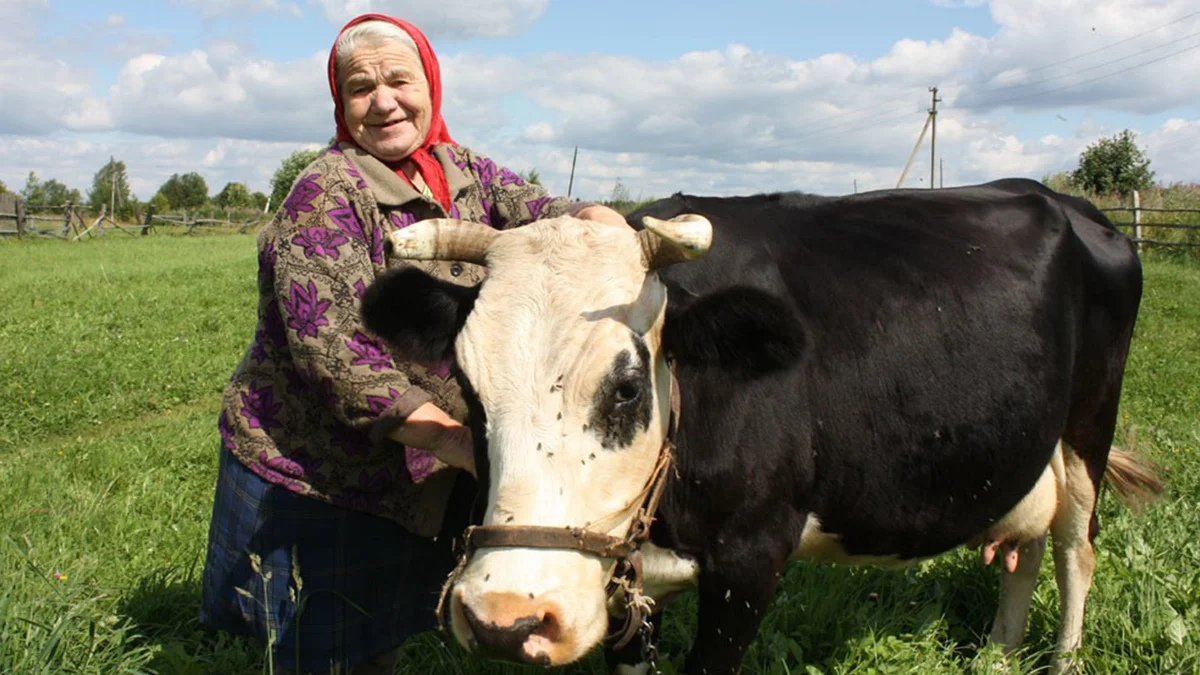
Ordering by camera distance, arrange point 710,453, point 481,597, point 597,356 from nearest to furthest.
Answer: point 481,597 → point 597,356 → point 710,453

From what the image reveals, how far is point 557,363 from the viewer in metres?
2.19

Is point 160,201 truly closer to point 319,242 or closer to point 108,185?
point 108,185

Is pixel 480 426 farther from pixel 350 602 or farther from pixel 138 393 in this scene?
pixel 138 393

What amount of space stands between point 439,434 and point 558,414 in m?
0.48

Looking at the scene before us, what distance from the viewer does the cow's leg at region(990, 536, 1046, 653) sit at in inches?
167

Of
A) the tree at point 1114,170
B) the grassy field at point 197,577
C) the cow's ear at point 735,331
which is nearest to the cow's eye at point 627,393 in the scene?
the cow's ear at point 735,331

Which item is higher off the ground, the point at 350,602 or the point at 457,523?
the point at 457,523

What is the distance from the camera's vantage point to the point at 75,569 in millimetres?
3799

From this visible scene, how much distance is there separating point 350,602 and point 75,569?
149 cm

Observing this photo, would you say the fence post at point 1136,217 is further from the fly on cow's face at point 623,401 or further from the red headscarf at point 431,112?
the fly on cow's face at point 623,401

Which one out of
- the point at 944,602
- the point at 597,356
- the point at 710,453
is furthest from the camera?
the point at 944,602

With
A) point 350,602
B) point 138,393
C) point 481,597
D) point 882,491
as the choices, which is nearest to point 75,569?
point 350,602

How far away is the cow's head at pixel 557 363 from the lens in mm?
2023

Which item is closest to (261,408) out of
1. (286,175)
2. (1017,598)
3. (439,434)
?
(439,434)
